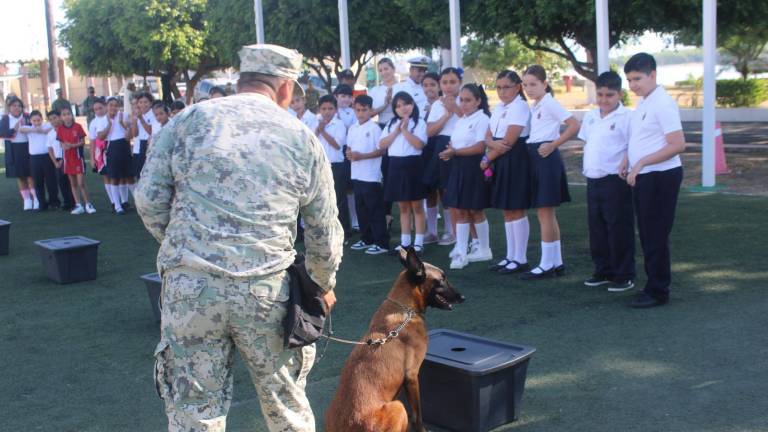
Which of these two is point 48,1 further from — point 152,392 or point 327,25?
point 152,392

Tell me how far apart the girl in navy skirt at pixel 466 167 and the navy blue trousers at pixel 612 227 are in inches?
49.6

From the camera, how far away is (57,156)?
44.3ft

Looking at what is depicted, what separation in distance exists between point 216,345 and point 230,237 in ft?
1.39

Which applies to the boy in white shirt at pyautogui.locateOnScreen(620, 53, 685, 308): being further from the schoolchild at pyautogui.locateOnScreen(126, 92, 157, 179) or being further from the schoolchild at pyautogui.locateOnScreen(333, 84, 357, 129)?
the schoolchild at pyautogui.locateOnScreen(126, 92, 157, 179)

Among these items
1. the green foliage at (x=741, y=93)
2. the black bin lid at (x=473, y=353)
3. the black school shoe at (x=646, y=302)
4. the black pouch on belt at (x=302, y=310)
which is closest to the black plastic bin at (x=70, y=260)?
the black bin lid at (x=473, y=353)

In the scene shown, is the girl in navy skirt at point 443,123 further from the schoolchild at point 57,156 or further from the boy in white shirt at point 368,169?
the schoolchild at point 57,156

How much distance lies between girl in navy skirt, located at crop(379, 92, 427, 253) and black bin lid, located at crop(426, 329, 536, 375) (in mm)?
4144

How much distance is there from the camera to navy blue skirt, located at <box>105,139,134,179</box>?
13062 mm

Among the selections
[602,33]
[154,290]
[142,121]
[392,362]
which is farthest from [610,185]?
[142,121]

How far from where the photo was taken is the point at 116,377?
5.61 meters

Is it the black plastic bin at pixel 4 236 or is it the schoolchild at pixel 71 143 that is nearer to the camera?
the black plastic bin at pixel 4 236

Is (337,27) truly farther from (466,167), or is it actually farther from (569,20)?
(466,167)

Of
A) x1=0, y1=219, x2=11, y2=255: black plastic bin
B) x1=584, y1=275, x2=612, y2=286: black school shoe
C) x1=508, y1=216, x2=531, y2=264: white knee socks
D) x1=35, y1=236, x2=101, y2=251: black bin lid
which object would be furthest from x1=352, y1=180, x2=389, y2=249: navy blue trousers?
x1=0, y1=219, x2=11, y2=255: black plastic bin

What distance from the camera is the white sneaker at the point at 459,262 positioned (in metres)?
8.24
